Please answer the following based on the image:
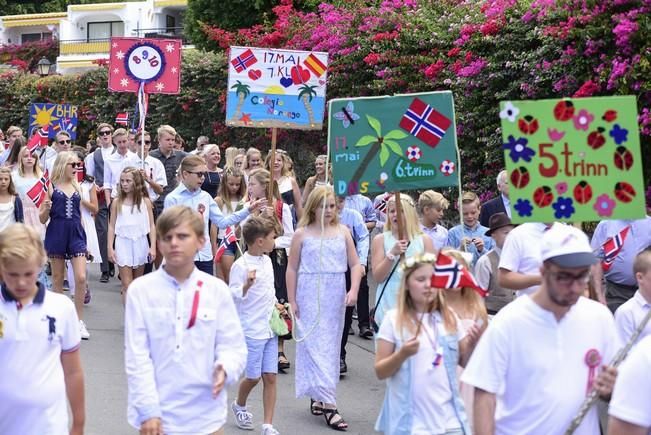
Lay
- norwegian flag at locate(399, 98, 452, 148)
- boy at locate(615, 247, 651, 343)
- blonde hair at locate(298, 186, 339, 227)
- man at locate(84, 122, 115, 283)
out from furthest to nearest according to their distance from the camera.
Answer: man at locate(84, 122, 115, 283) → blonde hair at locate(298, 186, 339, 227) → norwegian flag at locate(399, 98, 452, 148) → boy at locate(615, 247, 651, 343)

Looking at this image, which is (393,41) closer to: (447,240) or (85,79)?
(447,240)

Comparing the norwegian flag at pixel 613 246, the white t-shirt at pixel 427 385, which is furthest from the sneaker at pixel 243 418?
the white t-shirt at pixel 427 385

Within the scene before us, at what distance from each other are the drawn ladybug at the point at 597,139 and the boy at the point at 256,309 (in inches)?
125

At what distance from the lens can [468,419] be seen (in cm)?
551

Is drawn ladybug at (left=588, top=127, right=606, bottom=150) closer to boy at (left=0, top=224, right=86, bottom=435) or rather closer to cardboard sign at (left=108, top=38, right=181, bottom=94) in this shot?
boy at (left=0, top=224, right=86, bottom=435)

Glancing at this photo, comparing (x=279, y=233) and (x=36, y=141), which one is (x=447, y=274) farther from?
(x=36, y=141)

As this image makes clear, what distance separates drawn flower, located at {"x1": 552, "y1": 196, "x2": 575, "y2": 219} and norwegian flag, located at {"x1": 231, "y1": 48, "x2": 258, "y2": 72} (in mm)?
5811

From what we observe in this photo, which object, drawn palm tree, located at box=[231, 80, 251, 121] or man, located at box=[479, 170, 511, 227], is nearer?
man, located at box=[479, 170, 511, 227]

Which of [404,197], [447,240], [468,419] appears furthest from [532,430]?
[447,240]

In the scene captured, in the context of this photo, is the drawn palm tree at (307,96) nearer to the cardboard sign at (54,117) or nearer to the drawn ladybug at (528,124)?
the drawn ladybug at (528,124)

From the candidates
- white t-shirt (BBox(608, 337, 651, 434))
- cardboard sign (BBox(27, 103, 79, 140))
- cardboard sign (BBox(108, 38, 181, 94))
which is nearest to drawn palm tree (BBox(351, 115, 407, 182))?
white t-shirt (BBox(608, 337, 651, 434))

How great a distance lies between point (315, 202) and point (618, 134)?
3367mm

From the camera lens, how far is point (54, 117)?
18.5 meters

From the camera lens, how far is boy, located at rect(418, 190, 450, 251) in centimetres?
956
